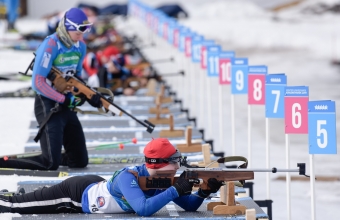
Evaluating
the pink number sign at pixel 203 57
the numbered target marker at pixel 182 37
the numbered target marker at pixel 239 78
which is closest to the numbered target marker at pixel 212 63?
the pink number sign at pixel 203 57

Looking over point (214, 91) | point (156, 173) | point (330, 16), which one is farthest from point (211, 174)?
point (330, 16)

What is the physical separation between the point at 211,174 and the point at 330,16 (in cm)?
2786

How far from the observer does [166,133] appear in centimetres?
1174

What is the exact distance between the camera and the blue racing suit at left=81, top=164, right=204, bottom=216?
738 centimetres

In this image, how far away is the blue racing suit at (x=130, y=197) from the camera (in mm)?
7383

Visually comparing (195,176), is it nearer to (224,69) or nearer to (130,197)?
(130,197)

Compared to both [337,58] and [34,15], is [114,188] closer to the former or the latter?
Result: [337,58]

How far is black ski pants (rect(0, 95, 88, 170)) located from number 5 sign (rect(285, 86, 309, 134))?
2354 mm

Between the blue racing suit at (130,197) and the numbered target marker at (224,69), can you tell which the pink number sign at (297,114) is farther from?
the numbered target marker at (224,69)

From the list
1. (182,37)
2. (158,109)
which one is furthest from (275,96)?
(182,37)

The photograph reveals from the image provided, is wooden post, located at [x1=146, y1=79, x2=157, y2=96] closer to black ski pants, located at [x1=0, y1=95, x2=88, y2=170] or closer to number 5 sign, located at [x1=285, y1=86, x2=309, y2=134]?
black ski pants, located at [x1=0, y1=95, x2=88, y2=170]

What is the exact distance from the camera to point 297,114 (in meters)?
7.97

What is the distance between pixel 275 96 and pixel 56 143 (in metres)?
2.07

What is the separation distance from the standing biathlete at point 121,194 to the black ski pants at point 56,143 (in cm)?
160
